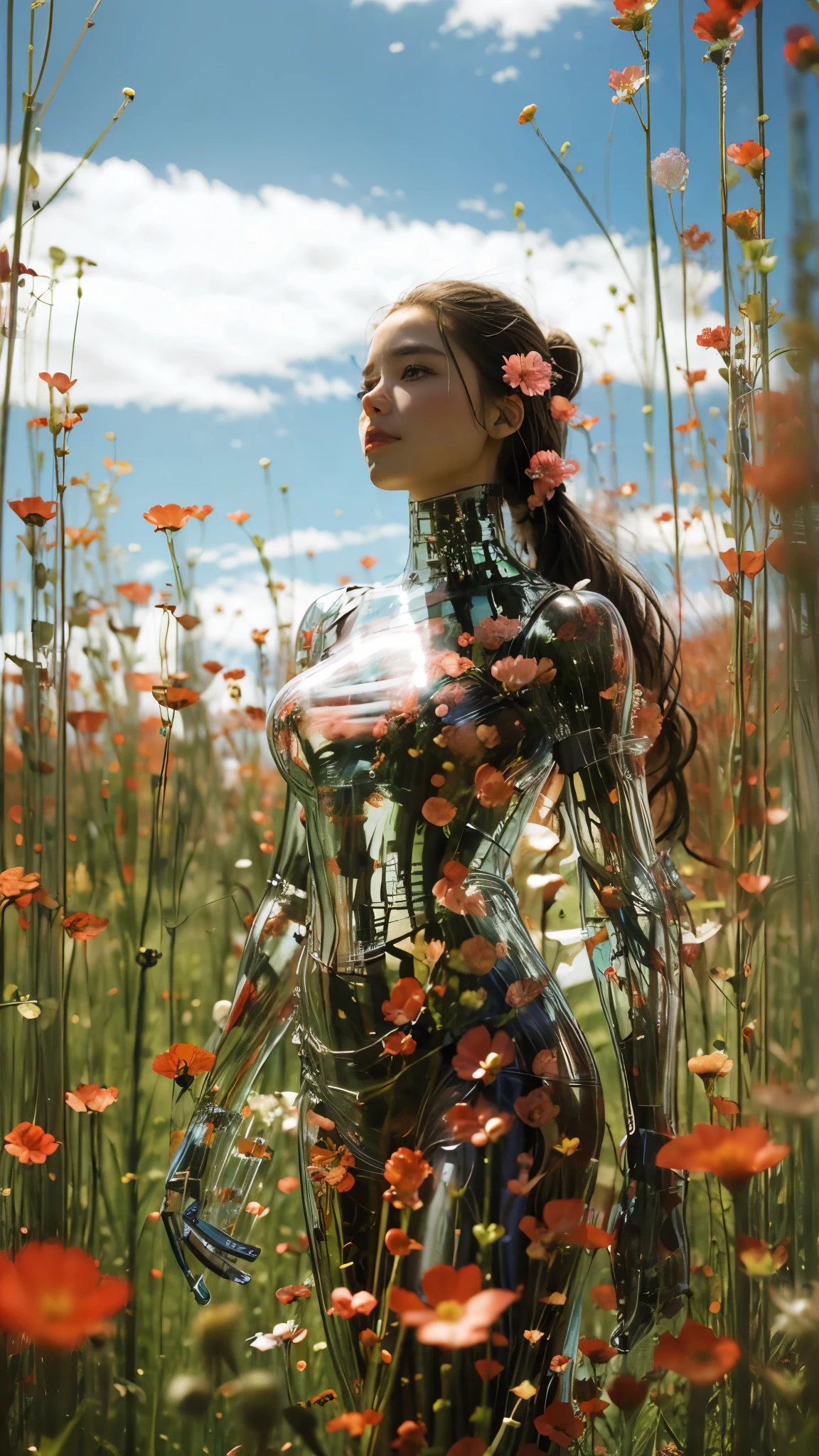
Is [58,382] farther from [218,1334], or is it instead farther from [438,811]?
[218,1334]

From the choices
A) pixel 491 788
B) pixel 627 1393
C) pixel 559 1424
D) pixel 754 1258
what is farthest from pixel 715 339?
pixel 559 1424

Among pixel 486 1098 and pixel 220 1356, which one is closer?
pixel 220 1356

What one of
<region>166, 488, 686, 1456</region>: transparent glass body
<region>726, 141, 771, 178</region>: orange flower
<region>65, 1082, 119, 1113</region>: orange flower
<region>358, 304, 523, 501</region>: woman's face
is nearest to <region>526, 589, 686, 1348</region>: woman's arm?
<region>166, 488, 686, 1456</region>: transparent glass body

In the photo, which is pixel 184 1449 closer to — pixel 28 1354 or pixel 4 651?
pixel 28 1354

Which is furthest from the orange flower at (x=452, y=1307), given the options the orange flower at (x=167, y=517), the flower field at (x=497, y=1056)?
the orange flower at (x=167, y=517)

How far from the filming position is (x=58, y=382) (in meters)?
1.14

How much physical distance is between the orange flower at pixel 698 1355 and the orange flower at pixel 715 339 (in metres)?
0.83

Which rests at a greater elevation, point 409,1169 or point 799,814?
point 799,814

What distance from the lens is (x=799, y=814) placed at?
2.02 ft

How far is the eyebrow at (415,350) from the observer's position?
49.0 inches

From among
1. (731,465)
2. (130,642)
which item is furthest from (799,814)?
(130,642)

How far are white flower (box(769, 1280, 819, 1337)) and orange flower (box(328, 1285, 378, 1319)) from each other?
0.36 metres

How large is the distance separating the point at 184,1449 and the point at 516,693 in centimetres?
93

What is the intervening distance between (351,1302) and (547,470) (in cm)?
89
